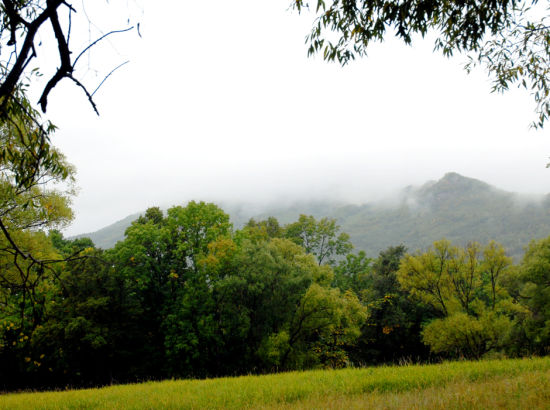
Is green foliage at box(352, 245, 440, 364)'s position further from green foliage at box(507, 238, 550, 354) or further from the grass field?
the grass field

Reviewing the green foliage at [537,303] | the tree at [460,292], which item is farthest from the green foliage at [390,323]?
the green foliage at [537,303]

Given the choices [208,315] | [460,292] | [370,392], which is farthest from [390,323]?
[370,392]

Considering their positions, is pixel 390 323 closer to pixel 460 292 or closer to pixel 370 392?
pixel 460 292

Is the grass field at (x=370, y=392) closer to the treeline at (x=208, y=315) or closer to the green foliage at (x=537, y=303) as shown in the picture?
the treeline at (x=208, y=315)

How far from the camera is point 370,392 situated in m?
7.77

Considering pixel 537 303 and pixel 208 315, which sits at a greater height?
pixel 208 315

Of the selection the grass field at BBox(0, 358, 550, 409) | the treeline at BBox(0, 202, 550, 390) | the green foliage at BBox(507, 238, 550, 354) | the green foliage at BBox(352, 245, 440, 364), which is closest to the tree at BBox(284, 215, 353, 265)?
the green foliage at BBox(352, 245, 440, 364)

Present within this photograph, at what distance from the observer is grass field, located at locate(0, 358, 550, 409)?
582 centimetres

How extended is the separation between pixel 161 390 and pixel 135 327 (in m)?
20.7

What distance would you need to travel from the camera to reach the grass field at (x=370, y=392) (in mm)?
5820

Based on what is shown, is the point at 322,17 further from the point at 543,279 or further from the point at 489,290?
the point at 489,290

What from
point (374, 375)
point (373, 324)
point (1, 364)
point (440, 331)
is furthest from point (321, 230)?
point (374, 375)

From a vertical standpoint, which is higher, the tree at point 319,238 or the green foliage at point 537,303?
the tree at point 319,238

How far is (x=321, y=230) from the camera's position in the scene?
47906 millimetres
